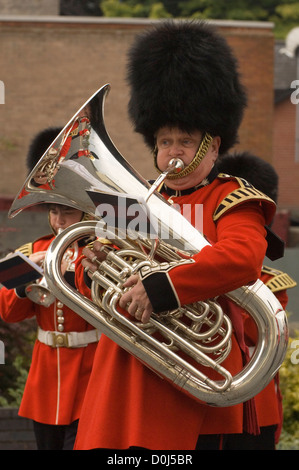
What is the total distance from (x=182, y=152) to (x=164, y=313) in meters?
0.64

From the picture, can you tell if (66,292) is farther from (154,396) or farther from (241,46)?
(241,46)

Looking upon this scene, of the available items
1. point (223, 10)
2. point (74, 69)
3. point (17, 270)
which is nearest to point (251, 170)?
point (17, 270)

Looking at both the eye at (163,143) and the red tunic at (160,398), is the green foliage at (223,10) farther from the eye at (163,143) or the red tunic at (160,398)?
the red tunic at (160,398)

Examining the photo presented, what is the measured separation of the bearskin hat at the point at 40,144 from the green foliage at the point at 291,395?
238 cm

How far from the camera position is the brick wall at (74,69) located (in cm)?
1502

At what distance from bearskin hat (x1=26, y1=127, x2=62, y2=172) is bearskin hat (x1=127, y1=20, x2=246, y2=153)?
1.39 metres

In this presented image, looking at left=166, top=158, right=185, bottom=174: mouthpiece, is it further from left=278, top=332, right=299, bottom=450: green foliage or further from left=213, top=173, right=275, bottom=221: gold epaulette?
left=278, top=332, right=299, bottom=450: green foliage

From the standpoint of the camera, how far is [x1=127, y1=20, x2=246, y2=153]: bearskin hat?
3168mm

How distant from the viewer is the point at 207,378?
2848 mm

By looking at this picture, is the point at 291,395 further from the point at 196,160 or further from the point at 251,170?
the point at 196,160

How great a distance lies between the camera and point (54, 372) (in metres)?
4.17

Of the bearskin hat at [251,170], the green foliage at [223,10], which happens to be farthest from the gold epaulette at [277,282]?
the green foliage at [223,10]

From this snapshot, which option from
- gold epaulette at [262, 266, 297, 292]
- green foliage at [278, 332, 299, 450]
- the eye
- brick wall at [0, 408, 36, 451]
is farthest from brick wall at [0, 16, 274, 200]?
the eye
